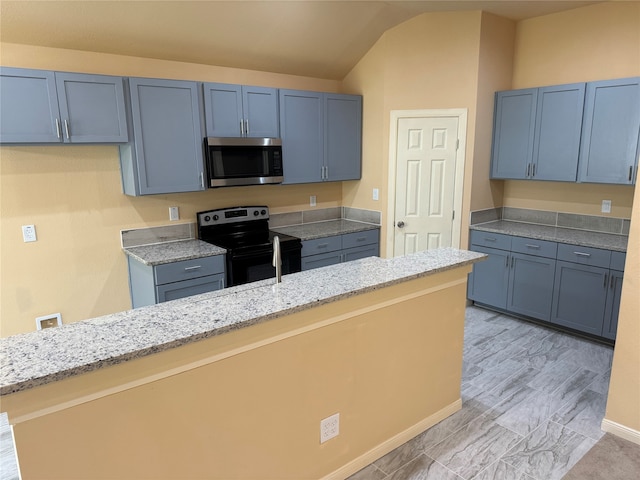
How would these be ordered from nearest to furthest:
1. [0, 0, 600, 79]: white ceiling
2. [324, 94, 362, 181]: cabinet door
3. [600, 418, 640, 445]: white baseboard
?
[600, 418, 640, 445]: white baseboard
[0, 0, 600, 79]: white ceiling
[324, 94, 362, 181]: cabinet door

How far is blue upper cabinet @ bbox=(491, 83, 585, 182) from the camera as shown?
3686mm

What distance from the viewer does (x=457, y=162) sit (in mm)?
4105

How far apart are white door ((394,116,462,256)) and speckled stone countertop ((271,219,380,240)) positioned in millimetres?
388

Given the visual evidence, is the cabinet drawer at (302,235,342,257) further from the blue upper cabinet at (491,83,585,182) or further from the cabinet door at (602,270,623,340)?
the cabinet door at (602,270,623,340)

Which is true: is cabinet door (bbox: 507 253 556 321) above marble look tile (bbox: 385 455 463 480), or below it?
above

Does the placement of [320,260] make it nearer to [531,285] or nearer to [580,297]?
[531,285]

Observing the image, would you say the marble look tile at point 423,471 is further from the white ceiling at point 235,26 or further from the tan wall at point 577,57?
the white ceiling at point 235,26

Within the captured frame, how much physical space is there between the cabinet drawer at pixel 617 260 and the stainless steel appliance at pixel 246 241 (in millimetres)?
2592

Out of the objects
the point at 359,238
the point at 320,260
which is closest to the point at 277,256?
the point at 320,260

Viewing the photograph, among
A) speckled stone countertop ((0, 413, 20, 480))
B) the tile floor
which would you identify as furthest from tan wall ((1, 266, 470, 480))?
speckled stone countertop ((0, 413, 20, 480))

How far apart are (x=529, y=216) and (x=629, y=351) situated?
223 centimetres

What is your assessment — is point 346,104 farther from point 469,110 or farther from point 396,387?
point 396,387

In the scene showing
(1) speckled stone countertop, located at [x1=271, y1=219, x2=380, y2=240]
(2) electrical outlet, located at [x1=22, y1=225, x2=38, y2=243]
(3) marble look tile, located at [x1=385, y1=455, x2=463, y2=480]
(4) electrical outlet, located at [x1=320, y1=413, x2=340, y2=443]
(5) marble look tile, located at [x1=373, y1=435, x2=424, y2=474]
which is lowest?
(3) marble look tile, located at [x1=385, y1=455, x2=463, y2=480]

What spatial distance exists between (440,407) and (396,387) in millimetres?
499
